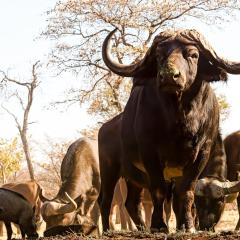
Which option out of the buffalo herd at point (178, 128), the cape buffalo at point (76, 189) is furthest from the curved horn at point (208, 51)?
the cape buffalo at point (76, 189)

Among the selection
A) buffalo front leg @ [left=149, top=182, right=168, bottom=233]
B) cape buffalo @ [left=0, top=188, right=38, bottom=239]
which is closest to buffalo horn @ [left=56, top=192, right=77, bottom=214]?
cape buffalo @ [left=0, top=188, right=38, bottom=239]

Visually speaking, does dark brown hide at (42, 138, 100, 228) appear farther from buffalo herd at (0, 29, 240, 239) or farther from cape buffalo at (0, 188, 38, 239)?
buffalo herd at (0, 29, 240, 239)

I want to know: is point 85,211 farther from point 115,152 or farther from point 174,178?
point 174,178

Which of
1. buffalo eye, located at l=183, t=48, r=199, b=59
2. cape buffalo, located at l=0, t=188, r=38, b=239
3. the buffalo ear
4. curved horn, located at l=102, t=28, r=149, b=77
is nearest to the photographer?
buffalo eye, located at l=183, t=48, r=199, b=59

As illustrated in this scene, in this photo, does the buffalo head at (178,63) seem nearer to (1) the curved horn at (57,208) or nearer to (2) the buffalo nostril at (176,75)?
(2) the buffalo nostril at (176,75)

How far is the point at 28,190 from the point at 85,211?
944cm

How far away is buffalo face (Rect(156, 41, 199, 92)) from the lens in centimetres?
602

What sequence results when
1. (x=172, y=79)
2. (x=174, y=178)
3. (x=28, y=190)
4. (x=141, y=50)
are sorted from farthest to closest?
(x=141, y=50) < (x=28, y=190) < (x=174, y=178) < (x=172, y=79)

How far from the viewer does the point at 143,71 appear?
7.04 meters

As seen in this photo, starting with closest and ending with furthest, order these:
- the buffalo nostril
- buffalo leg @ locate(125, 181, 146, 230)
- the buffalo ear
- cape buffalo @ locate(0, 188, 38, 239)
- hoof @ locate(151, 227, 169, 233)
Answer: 1. the buffalo nostril
2. hoof @ locate(151, 227, 169, 233)
3. the buffalo ear
4. buffalo leg @ locate(125, 181, 146, 230)
5. cape buffalo @ locate(0, 188, 38, 239)

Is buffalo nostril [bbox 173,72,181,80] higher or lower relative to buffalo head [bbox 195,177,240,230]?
higher

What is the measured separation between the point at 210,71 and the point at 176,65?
946mm

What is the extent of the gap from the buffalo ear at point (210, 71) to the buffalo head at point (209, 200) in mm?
1278

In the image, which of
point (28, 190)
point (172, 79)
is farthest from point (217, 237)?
point (28, 190)
